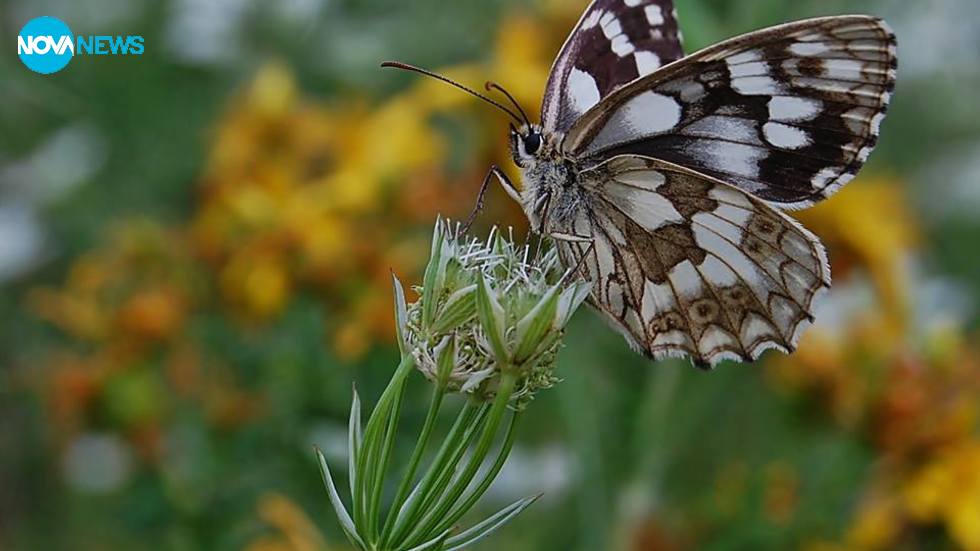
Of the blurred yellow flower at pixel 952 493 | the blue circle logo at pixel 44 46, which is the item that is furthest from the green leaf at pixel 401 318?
the blue circle logo at pixel 44 46

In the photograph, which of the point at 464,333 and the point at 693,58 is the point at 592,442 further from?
the point at 464,333

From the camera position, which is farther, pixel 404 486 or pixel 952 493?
pixel 952 493

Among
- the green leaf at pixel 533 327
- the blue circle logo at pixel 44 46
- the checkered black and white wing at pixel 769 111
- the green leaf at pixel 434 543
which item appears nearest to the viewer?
the green leaf at pixel 434 543

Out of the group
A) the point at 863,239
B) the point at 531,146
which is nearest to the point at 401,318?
the point at 531,146

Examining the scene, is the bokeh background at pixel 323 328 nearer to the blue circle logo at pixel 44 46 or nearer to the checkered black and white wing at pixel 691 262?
the blue circle logo at pixel 44 46

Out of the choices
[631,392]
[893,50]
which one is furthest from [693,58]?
[631,392]

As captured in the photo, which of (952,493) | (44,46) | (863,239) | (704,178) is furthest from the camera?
(44,46)

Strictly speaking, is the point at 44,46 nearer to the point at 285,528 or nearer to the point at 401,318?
the point at 285,528

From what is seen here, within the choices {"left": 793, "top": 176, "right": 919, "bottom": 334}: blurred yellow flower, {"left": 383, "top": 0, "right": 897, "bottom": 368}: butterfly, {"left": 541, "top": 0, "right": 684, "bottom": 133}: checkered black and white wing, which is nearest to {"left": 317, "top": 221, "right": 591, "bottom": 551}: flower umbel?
{"left": 383, "top": 0, "right": 897, "bottom": 368}: butterfly
